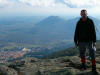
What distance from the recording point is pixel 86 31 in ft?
50.9

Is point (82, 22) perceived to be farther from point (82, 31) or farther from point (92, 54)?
point (92, 54)

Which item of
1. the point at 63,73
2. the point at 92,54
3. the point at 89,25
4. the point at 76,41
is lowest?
the point at 63,73

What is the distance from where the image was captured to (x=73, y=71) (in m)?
16.2

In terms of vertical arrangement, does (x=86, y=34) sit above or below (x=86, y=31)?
below

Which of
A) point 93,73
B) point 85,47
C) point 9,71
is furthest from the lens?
point 9,71

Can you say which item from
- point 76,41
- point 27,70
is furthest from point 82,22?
point 27,70

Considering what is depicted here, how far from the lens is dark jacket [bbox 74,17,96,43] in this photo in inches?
600

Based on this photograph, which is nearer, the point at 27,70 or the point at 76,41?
the point at 76,41

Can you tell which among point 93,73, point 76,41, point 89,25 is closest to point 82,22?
point 89,25

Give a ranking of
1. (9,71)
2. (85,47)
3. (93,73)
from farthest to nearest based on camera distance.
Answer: (9,71), (85,47), (93,73)

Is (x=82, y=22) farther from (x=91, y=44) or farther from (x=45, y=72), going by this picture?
(x=45, y=72)

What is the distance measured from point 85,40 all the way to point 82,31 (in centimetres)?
78

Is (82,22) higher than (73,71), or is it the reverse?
(82,22)

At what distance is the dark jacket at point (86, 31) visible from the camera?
15.2 metres
